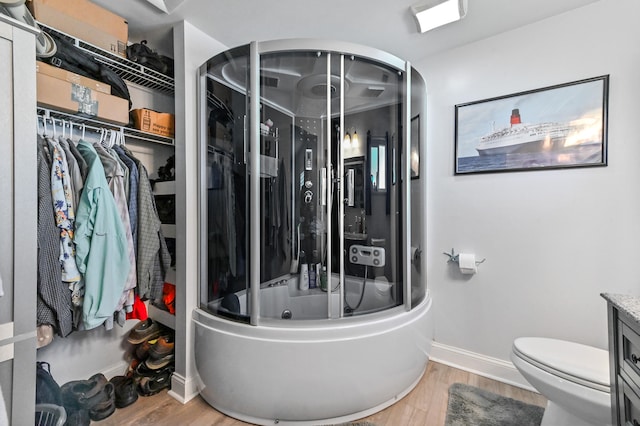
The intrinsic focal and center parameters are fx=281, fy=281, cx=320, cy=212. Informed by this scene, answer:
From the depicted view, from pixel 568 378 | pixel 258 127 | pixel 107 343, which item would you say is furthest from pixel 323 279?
pixel 107 343

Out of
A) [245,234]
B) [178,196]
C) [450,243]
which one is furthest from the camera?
[450,243]

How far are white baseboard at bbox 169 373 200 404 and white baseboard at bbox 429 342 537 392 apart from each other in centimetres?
162

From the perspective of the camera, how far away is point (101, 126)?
62.5 inches

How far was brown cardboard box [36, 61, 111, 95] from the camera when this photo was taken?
1.28 m

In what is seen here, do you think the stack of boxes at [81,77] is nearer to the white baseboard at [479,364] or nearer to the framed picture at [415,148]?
the framed picture at [415,148]

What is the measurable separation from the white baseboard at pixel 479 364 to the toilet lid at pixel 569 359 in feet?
1.48

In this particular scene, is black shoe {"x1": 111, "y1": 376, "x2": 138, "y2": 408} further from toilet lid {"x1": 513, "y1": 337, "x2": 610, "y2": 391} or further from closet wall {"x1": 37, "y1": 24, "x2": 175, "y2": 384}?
toilet lid {"x1": 513, "y1": 337, "x2": 610, "y2": 391}

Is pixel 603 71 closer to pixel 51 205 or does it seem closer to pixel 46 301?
pixel 51 205

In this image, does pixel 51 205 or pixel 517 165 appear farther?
pixel 517 165

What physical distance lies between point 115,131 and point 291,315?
1.48 m

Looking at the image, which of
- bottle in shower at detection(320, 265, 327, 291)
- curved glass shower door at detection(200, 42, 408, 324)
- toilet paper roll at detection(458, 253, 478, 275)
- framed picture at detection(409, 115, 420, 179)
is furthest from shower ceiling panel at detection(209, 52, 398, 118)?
toilet paper roll at detection(458, 253, 478, 275)

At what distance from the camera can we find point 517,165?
5.73ft

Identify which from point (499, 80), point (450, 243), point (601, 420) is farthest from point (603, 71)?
point (601, 420)

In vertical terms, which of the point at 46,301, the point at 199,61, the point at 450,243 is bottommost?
the point at 46,301
